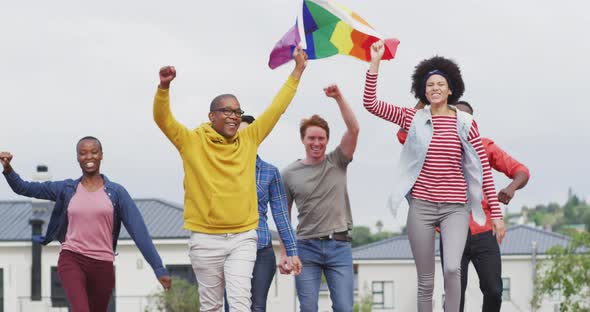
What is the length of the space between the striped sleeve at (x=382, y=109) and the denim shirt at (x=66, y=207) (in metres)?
2.23

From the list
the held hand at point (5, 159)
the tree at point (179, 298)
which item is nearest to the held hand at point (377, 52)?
the held hand at point (5, 159)

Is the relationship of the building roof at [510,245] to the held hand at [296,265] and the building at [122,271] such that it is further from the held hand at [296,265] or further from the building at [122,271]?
the held hand at [296,265]

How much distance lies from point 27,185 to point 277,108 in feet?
7.74

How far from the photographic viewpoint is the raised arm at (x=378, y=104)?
923cm

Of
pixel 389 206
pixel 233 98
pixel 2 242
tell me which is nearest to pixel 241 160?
pixel 233 98

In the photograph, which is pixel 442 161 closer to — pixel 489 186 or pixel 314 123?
pixel 489 186

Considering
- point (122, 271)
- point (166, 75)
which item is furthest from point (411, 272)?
point (166, 75)

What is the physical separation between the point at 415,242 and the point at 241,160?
1519 millimetres

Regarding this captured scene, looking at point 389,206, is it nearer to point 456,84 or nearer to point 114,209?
point 456,84

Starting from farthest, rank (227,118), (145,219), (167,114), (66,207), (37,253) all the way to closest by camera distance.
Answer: (145,219) → (37,253) → (66,207) → (227,118) → (167,114)

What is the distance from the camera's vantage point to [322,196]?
10672mm

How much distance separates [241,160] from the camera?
9.00m

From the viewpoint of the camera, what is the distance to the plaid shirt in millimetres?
9688

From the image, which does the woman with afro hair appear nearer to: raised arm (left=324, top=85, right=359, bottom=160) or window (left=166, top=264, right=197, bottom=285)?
raised arm (left=324, top=85, right=359, bottom=160)
